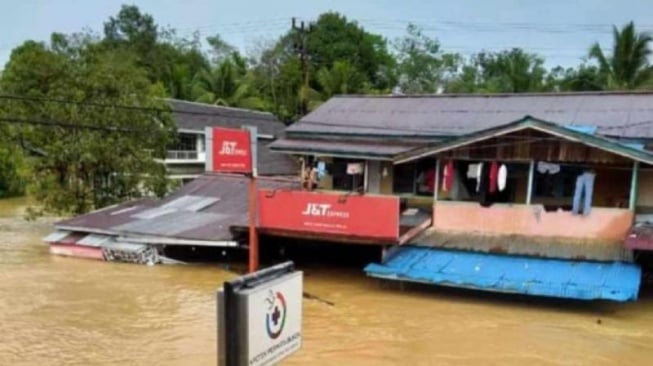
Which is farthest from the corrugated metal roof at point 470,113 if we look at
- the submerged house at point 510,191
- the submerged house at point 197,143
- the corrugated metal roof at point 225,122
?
the submerged house at point 197,143

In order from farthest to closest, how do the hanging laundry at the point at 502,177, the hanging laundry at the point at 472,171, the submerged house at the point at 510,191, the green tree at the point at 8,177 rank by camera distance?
the green tree at the point at 8,177, the hanging laundry at the point at 472,171, the hanging laundry at the point at 502,177, the submerged house at the point at 510,191

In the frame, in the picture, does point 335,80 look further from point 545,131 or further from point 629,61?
point 545,131

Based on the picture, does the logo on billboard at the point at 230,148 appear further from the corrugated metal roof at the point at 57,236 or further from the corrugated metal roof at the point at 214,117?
the corrugated metal roof at the point at 214,117

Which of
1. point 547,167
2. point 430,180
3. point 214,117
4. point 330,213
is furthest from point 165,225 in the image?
point 214,117

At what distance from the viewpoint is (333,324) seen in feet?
42.4

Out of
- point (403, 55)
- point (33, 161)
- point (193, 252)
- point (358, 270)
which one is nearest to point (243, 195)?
point (193, 252)

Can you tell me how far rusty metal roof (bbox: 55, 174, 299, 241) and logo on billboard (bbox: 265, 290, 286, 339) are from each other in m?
12.6

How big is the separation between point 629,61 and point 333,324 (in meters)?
19.9

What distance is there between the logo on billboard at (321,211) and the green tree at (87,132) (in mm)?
7989

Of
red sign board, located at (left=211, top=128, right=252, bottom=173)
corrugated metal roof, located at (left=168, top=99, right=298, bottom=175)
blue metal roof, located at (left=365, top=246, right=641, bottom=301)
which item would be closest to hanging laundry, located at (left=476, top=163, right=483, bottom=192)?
blue metal roof, located at (left=365, top=246, right=641, bottom=301)

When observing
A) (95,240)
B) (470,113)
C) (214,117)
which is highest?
(470,113)

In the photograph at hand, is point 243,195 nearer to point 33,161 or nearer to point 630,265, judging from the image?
point 33,161

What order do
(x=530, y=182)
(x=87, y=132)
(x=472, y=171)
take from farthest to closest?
(x=87, y=132), (x=472, y=171), (x=530, y=182)

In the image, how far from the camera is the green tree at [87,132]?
21.6 m
